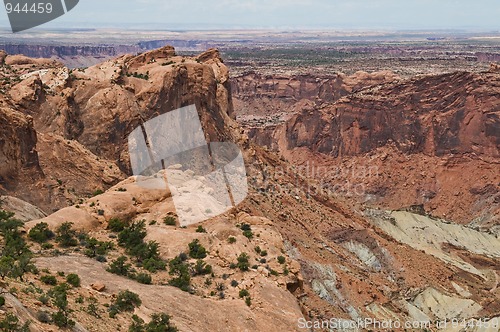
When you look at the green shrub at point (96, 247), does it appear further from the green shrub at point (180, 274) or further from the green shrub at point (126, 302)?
the green shrub at point (126, 302)

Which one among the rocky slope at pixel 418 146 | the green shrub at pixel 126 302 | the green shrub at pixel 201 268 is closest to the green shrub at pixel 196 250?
the green shrub at pixel 201 268

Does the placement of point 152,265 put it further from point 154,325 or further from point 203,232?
point 154,325

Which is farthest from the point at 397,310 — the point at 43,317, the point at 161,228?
the point at 43,317

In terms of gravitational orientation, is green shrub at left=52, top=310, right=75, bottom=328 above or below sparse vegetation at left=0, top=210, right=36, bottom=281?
above

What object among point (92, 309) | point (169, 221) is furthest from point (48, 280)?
point (169, 221)

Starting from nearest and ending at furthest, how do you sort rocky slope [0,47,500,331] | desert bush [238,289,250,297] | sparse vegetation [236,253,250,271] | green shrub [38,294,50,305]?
green shrub [38,294,50,305] < rocky slope [0,47,500,331] < desert bush [238,289,250,297] < sparse vegetation [236,253,250,271]

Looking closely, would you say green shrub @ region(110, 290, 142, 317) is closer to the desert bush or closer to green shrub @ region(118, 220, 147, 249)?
the desert bush

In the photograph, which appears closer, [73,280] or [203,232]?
[73,280]

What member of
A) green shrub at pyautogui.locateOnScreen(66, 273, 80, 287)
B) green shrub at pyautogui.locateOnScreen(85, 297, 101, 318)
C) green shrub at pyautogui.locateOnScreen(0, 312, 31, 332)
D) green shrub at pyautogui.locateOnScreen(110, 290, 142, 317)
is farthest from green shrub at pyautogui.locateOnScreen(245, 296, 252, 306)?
green shrub at pyautogui.locateOnScreen(0, 312, 31, 332)
